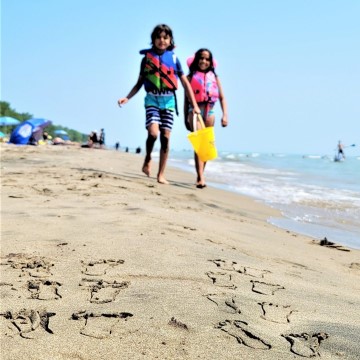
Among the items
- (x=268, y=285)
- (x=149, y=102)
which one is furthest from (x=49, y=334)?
(x=149, y=102)

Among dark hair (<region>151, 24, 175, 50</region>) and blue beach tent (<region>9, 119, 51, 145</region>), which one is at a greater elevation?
dark hair (<region>151, 24, 175, 50</region>)

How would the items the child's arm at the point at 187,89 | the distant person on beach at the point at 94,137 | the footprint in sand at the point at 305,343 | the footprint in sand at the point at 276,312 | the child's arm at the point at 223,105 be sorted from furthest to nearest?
the distant person on beach at the point at 94,137 < the child's arm at the point at 223,105 < the child's arm at the point at 187,89 < the footprint in sand at the point at 276,312 < the footprint in sand at the point at 305,343

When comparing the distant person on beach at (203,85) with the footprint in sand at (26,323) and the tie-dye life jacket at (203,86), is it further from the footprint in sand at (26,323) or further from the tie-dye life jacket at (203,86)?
the footprint in sand at (26,323)

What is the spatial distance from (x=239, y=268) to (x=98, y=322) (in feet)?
2.56

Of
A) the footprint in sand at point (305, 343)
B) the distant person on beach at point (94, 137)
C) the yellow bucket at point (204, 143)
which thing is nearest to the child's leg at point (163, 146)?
the yellow bucket at point (204, 143)

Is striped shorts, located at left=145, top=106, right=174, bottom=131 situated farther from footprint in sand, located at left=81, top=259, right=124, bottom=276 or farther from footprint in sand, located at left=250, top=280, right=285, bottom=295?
footprint in sand, located at left=250, top=280, right=285, bottom=295

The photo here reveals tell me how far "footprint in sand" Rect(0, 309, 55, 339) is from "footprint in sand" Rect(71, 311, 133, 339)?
89 mm

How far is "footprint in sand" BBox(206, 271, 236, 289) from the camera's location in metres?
1.63

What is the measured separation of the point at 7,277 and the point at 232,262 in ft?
3.07

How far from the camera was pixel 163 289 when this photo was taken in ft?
5.05

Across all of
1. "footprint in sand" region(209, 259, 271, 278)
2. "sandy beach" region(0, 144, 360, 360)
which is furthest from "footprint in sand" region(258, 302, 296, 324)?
"footprint in sand" region(209, 259, 271, 278)

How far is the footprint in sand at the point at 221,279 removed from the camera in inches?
64.1

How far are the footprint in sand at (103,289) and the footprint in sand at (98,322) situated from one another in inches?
4.3

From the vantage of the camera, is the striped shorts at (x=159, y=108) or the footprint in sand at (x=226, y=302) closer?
the footprint in sand at (x=226, y=302)
